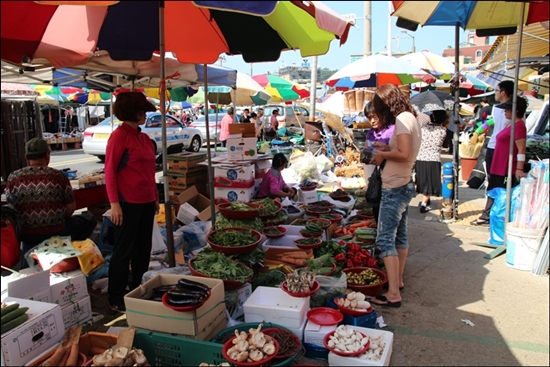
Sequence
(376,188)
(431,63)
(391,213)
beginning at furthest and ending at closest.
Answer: (431,63)
(376,188)
(391,213)

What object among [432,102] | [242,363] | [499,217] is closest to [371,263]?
[499,217]

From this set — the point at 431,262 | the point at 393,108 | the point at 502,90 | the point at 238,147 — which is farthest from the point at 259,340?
the point at 502,90

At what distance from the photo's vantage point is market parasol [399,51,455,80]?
11.6 m

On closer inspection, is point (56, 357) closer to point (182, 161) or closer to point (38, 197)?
point (38, 197)

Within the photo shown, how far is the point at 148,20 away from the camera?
4922 mm

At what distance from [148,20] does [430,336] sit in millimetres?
4672

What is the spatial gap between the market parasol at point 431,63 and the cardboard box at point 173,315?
400 inches

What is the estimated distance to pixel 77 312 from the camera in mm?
3975

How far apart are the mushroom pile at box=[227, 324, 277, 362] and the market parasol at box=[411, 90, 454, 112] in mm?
7174

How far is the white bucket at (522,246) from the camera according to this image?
497 centimetres

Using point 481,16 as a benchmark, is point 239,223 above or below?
below

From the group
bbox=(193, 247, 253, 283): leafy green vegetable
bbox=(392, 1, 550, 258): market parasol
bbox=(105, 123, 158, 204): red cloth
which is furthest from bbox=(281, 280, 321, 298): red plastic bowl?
bbox=(392, 1, 550, 258): market parasol

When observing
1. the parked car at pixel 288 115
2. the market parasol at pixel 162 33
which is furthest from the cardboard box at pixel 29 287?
the parked car at pixel 288 115

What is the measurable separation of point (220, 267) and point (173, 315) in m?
0.93
